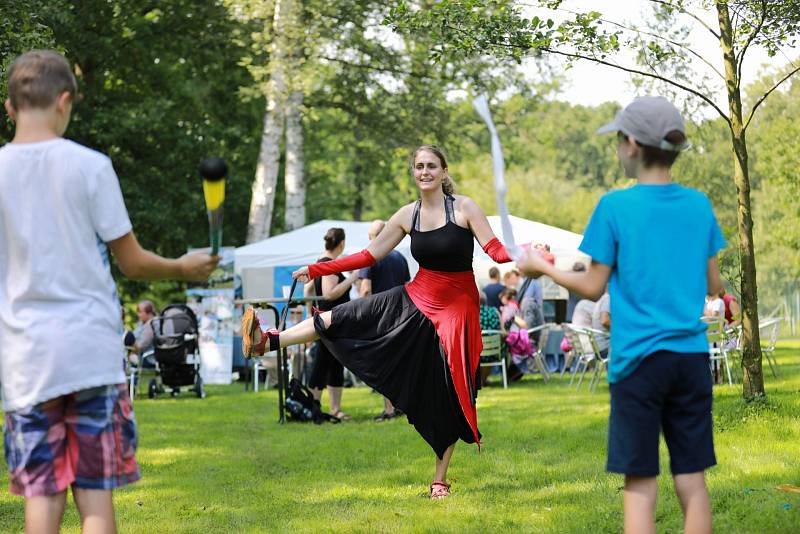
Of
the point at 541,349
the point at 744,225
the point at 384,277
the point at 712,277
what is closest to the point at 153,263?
the point at 712,277

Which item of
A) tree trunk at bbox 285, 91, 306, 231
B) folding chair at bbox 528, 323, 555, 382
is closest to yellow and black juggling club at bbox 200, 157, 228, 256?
folding chair at bbox 528, 323, 555, 382

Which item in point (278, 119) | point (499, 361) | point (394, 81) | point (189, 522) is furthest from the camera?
point (394, 81)

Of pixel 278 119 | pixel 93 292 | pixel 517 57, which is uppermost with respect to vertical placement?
pixel 278 119

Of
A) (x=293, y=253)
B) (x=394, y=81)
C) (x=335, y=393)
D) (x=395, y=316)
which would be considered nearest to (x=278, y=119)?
(x=394, y=81)

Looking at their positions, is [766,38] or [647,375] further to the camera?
[766,38]

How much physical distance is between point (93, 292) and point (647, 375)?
180 cm

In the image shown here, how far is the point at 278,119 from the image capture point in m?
23.5

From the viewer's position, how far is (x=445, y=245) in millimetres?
6547

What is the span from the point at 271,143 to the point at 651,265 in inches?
800

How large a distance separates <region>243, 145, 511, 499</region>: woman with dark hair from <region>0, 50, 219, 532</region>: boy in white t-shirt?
3028 millimetres

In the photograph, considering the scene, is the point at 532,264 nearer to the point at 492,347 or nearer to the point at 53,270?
the point at 53,270

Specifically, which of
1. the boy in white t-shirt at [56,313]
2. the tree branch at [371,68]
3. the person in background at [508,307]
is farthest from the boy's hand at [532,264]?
the tree branch at [371,68]

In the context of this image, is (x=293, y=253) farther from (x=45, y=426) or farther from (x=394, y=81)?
(x=45, y=426)

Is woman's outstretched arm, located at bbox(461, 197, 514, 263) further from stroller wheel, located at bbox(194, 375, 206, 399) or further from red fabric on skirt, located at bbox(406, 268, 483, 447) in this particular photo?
stroller wheel, located at bbox(194, 375, 206, 399)
